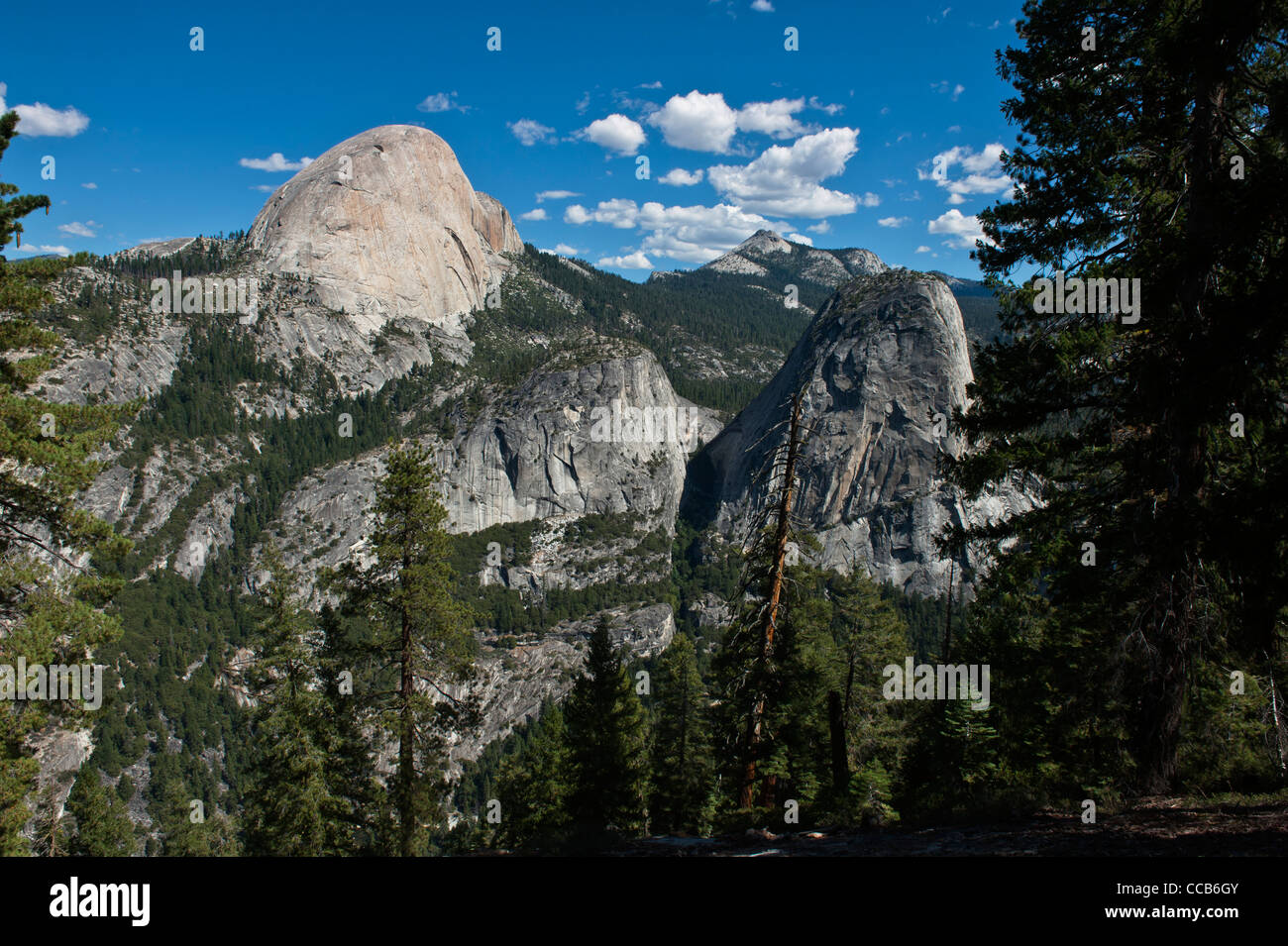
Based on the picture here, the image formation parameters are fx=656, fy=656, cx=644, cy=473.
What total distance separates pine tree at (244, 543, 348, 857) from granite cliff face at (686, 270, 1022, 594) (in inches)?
3677

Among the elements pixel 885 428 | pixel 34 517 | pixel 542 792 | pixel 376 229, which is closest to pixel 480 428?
Answer: pixel 376 229

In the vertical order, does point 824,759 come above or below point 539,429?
below

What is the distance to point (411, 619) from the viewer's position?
43.4 feet

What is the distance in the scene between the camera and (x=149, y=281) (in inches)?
5536

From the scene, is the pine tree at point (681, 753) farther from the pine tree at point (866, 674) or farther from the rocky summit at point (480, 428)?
the rocky summit at point (480, 428)

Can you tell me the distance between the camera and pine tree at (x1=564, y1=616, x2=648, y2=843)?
19.6 m

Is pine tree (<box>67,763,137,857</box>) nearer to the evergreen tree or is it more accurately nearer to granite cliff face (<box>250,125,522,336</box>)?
the evergreen tree

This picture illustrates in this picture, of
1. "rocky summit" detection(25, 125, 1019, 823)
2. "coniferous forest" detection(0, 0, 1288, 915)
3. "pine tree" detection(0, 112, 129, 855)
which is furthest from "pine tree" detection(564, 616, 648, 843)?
"rocky summit" detection(25, 125, 1019, 823)

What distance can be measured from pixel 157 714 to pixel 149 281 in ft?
327

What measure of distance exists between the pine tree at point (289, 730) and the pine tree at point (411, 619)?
2.30 meters

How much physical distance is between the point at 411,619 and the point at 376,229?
167967mm
